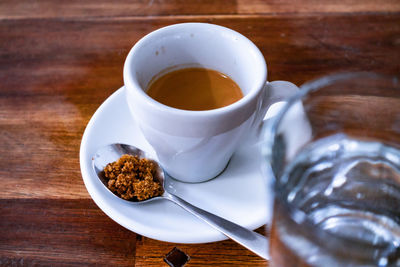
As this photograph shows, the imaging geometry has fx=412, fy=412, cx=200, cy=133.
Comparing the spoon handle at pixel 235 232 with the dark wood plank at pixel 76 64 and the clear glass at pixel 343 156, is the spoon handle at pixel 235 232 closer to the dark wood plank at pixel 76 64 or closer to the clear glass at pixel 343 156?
the clear glass at pixel 343 156

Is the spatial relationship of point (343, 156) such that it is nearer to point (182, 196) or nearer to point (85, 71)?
point (182, 196)

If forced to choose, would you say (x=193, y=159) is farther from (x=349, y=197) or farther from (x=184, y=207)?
(x=349, y=197)

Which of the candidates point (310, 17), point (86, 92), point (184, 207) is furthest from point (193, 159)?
point (310, 17)

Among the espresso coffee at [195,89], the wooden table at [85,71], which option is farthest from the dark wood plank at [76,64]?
the espresso coffee at [195,89]

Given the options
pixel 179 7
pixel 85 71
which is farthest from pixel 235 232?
pixel 179 7

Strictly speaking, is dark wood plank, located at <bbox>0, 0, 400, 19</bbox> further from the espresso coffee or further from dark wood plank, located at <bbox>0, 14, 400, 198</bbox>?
the espresso coffee

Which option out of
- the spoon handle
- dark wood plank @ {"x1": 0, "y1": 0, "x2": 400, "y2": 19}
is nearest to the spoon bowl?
the spoon handle
